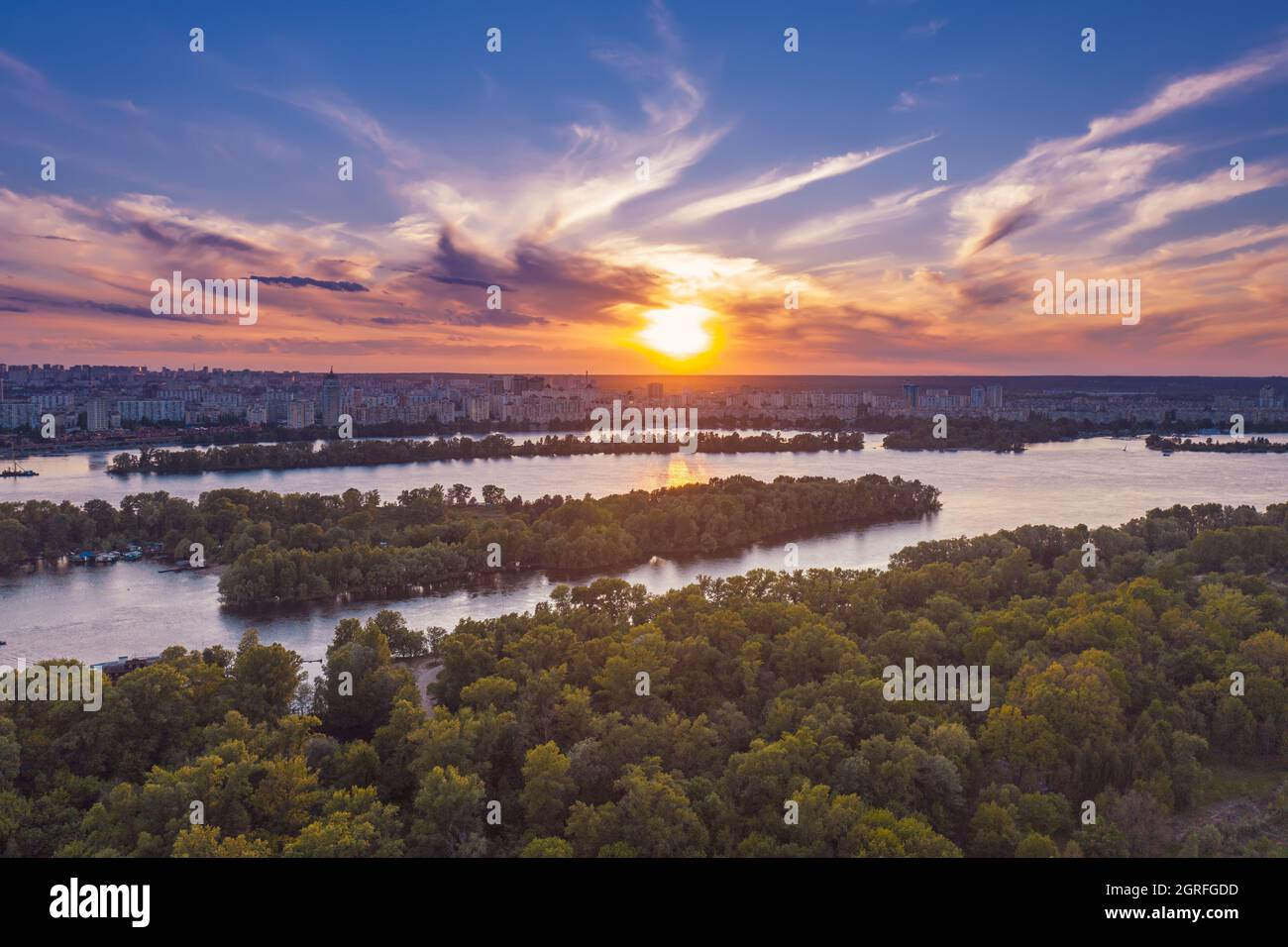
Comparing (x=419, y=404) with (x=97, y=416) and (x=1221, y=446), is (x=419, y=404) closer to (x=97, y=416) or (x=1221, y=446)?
(x=97, y=416)

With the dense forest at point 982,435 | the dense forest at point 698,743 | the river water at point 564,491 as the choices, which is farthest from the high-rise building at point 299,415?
the dense forest at point 698,743

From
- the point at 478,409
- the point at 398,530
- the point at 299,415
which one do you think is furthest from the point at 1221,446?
the point at 299,415

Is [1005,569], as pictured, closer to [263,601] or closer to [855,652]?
[855,652]

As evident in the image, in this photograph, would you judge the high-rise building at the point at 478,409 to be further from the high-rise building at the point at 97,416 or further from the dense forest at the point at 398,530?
the dense forest at the point at 398,530

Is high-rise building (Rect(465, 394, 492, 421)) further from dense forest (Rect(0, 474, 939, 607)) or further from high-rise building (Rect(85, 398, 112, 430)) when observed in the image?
dense forest (Rect(0, 474, 939, 607))

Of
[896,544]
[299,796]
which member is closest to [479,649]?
[299,796]

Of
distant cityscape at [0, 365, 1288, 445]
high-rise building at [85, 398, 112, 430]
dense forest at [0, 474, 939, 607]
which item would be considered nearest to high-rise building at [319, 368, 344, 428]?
distant cityscape at [0, 365, 1288, 445]
